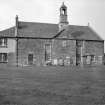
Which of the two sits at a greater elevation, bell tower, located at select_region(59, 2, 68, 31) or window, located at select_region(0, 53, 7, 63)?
bell tower, located at select_region(59, 2, 68, 31)

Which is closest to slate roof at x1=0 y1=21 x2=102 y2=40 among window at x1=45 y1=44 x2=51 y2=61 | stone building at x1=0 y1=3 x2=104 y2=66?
stone building at x1=0 y1=3 x2=104 y2=66

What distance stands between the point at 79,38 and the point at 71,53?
3.63m

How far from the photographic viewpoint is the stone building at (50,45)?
127 feet

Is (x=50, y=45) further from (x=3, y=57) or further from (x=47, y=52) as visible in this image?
(x=3, y=57)

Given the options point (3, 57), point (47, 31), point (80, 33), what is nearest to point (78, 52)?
point (80, 33)

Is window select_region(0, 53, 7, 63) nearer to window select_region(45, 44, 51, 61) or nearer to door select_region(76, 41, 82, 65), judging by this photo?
window select_region(45, 44, 51, 61)

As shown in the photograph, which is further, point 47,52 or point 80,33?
point 80,33

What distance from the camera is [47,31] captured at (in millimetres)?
41875

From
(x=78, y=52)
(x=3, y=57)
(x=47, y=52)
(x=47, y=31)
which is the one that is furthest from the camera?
(x=78, y=52)

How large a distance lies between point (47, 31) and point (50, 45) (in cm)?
334

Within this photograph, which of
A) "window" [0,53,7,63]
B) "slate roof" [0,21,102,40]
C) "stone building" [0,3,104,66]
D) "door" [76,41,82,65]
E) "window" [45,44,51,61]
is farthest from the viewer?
"door" [76,41,82,65]

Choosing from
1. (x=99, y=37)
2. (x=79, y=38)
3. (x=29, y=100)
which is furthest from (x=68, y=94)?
(x=99, y=37)

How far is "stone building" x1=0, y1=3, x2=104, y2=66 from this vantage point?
3869 cm

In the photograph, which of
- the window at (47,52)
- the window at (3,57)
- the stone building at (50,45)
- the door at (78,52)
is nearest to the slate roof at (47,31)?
the stone building at (50,45)
